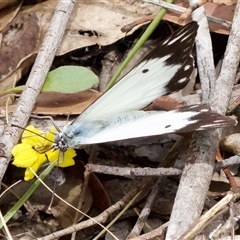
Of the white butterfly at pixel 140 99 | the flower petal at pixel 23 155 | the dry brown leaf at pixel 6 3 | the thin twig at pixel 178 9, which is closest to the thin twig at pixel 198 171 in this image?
the white butterfly at pixel 140 99

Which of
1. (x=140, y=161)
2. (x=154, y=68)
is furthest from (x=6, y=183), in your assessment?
(x=154, y=68)

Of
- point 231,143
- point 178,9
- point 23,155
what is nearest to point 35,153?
point 23,155

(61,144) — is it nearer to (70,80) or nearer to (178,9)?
(70,80)

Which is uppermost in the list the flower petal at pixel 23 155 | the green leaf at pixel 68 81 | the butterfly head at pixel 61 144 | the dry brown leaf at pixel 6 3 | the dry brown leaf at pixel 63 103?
the dry brown leaf at pixel 6 3

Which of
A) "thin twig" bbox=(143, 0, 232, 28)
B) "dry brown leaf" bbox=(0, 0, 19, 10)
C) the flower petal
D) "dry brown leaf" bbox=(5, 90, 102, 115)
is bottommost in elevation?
the flower petal

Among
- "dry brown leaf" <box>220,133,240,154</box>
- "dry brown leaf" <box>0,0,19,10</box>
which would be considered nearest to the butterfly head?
"dry brown leaf" <box>220,133,240,154</box>

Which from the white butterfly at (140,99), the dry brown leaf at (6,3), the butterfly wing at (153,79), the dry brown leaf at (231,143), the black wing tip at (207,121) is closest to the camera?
the black wing tip at (207,121)

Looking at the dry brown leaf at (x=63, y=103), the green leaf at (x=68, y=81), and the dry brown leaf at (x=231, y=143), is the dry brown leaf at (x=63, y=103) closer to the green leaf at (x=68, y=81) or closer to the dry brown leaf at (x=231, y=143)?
the green leaf at (x=68, y=81)

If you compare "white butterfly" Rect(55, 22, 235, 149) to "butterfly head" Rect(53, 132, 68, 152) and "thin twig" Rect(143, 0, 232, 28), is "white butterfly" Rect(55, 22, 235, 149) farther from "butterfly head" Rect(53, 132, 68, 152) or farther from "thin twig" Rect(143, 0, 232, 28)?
"thin twig" Rect(143, 0, 232, 28)
